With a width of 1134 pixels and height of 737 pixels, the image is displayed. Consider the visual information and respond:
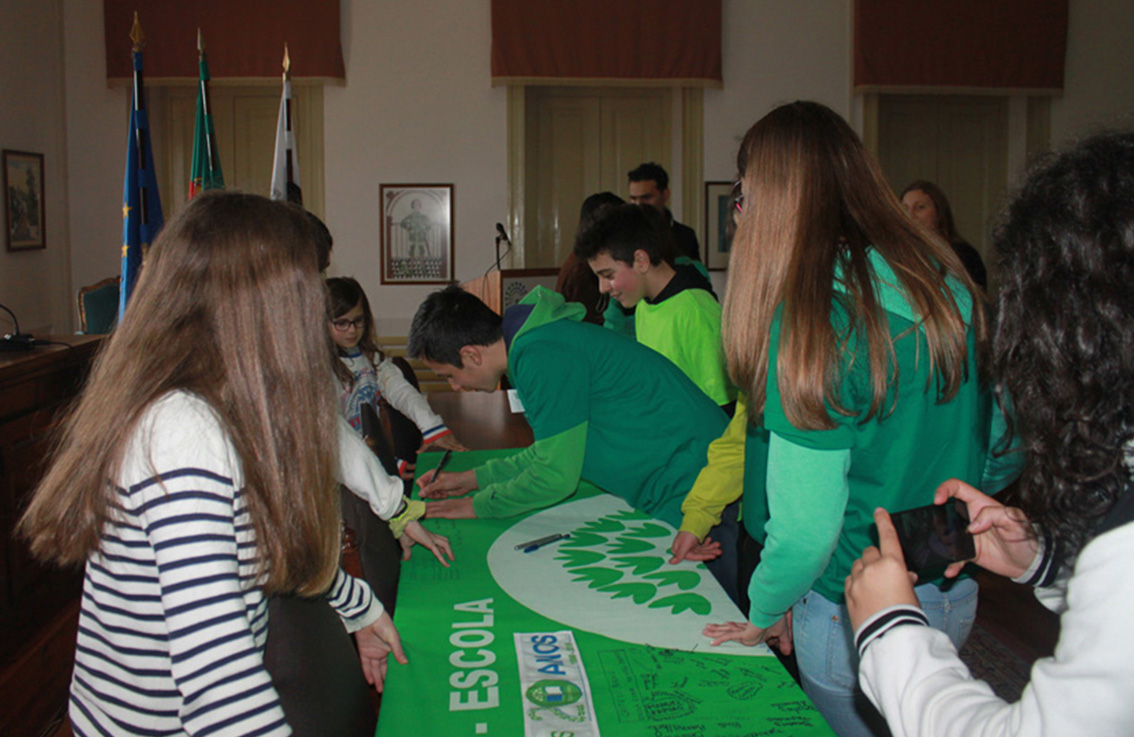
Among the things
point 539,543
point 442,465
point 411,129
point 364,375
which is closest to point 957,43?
point 411,129

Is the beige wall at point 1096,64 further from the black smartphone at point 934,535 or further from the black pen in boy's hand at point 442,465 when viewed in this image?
the black smartphone at point 934,535

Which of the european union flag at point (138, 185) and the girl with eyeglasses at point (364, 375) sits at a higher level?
the european union flag at point (138, 185)

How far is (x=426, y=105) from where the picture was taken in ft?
23.0

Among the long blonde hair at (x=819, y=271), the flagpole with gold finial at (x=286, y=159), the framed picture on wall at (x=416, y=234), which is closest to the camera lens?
the long blonde hair at (x=819, y=271)

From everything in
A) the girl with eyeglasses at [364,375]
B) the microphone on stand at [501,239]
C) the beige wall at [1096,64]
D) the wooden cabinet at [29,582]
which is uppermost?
the beige wall at [1096,64]

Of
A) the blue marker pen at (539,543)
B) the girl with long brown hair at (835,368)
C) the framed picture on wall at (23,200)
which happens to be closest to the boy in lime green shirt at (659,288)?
the blue marker pen at (539,543)

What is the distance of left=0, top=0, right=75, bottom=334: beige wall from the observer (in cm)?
584

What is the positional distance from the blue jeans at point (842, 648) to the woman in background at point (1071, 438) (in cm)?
49

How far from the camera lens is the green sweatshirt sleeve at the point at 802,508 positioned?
121 centimetres

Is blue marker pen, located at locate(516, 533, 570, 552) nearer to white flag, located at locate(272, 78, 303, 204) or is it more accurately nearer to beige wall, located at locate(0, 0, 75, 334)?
white flag, located at locate(272, 78, 303, 204)

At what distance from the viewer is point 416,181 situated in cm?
712

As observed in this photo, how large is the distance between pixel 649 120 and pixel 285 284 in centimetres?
667

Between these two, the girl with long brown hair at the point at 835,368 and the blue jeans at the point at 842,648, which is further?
the blue jeans at the point at 842,648

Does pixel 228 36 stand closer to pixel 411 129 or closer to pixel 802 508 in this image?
pixel 411 129
